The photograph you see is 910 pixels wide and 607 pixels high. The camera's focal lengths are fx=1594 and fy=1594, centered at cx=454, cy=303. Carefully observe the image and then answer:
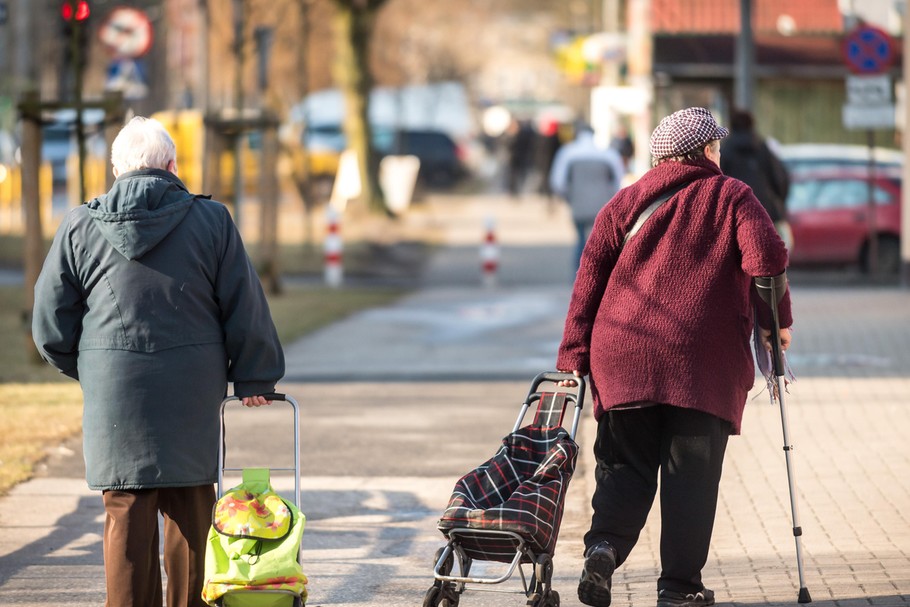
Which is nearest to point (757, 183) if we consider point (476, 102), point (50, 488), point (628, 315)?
point (50, 488)

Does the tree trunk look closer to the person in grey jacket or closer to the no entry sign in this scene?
the no entry sign

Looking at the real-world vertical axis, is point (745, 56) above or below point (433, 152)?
above

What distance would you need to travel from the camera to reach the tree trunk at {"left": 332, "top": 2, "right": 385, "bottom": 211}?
28.7 meters

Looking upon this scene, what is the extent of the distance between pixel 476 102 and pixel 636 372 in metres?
90.7

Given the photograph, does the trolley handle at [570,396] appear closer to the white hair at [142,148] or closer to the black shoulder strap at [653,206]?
the black shoulder strap at [653,206]

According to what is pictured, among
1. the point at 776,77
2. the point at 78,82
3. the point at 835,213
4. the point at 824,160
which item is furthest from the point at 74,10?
the point at 776,77

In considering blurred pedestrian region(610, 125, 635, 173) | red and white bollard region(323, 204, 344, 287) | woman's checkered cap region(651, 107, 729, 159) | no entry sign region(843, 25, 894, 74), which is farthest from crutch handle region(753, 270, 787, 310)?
blurred pedestrian region(610, 125, 635, 173)

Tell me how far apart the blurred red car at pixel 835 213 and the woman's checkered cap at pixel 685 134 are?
14396mm

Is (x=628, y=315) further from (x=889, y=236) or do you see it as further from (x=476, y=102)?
(x=476, y=102)

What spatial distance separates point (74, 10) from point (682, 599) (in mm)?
8312

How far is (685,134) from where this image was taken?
5.36m

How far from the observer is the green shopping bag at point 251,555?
469cm

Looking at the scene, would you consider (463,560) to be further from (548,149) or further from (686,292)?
(548,149)

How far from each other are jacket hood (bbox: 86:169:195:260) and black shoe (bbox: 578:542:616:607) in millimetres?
1788
